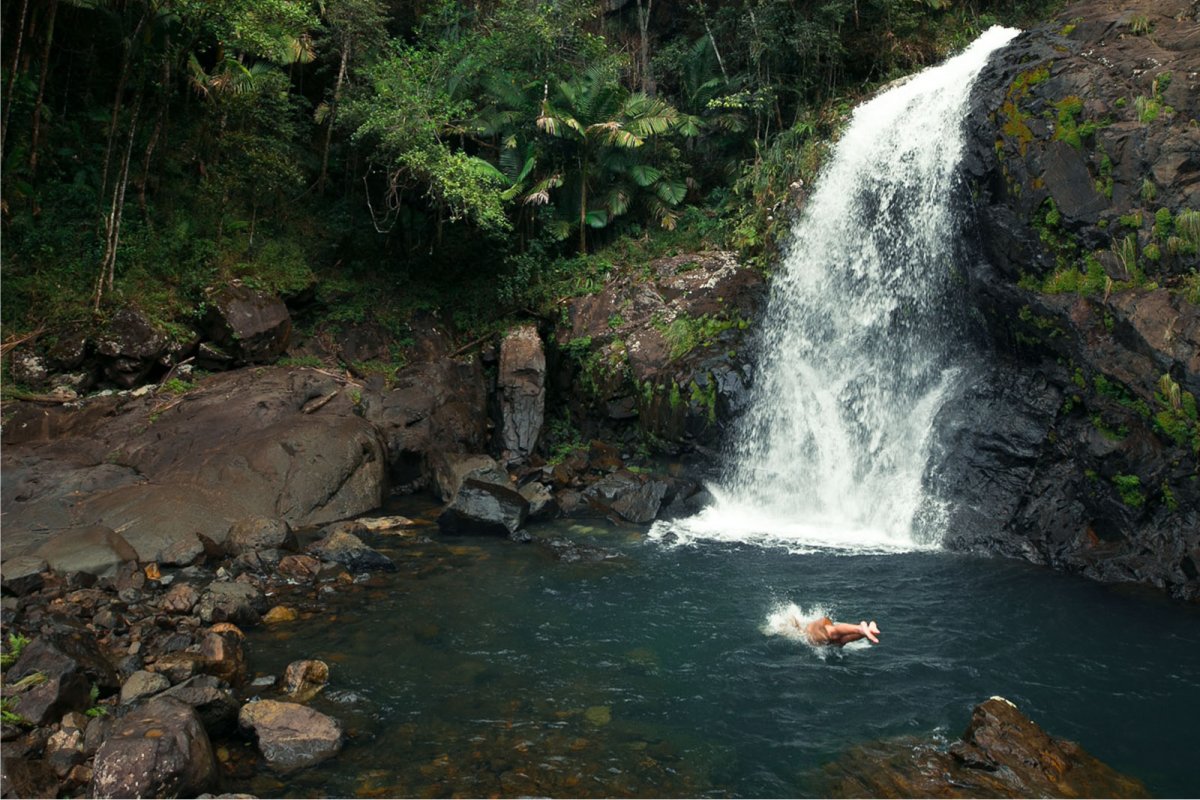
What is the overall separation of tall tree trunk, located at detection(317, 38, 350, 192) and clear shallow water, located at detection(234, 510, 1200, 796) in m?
13.4

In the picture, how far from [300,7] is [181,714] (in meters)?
13.8

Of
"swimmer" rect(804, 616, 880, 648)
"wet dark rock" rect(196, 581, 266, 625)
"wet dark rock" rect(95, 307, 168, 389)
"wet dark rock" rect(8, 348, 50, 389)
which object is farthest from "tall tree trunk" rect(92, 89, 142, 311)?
"swimmer" rect(804, 616, 880, 648)

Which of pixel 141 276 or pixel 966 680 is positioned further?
pixel 141 276

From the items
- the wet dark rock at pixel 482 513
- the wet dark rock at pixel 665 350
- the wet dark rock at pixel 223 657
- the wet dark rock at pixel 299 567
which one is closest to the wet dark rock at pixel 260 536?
the wet dark rock at pixel 299 567

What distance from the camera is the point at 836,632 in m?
8.24

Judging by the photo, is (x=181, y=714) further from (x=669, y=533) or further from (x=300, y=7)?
(x=300, y=7)

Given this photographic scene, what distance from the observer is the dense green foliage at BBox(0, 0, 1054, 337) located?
1595cm

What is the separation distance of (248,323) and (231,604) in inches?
355

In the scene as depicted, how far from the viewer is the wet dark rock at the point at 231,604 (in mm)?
8773

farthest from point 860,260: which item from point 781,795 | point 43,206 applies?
point 43,206

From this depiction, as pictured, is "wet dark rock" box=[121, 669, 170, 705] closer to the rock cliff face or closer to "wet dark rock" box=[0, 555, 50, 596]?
"wet dark rock" box=[0, 555, 50, 596]

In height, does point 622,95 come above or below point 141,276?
above

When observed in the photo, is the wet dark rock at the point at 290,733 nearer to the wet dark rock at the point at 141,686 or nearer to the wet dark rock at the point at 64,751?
the wet dark rock at the point at 141,686

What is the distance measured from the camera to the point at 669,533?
42.7 feet
